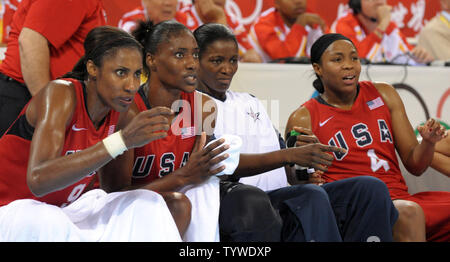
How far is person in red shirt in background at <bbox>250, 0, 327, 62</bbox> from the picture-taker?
5121 millimetres

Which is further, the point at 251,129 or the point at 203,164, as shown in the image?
the point at 251,129

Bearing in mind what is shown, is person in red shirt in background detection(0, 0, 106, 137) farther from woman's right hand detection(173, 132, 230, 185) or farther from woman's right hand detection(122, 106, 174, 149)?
woman's right hand detection(122, 106, 174, 149)

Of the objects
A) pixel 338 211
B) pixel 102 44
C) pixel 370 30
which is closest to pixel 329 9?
pixel 370 30

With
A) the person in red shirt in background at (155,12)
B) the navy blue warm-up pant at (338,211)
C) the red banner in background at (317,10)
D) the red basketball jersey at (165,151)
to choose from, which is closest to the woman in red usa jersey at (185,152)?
the red basketball jersey at (165,151)

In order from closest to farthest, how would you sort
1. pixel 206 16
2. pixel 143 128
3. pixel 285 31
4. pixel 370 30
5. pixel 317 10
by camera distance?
pixel 143 128
pixel 206 16
pixel 285 31
pixel 370 30
pixel 317 10

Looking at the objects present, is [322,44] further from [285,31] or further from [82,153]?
[285,31]

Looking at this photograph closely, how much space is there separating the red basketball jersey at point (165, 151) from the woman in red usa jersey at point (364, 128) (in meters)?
0.64

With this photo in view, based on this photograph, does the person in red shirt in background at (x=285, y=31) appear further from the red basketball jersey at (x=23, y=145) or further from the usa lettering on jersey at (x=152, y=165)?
the red basketball jersey at (x=23, y=145)

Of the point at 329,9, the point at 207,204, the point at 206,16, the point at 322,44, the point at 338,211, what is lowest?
Result: the point at 338,211

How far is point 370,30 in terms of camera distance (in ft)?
19.0

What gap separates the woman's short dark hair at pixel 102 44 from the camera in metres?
2.23

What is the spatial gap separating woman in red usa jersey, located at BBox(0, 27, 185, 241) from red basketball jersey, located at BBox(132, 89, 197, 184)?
0.61 feet

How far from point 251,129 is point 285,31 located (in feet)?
8.26

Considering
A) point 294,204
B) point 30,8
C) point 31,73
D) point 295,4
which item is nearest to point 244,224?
point 294,204
